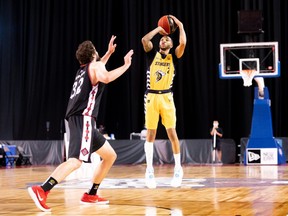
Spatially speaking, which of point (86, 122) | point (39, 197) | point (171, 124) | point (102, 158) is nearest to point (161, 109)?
point (171, 124)

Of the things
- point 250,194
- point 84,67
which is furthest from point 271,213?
point 84,67

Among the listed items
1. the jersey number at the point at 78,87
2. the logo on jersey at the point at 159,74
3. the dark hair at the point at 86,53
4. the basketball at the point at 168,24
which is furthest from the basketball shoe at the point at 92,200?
the basketball at the point at 168,24

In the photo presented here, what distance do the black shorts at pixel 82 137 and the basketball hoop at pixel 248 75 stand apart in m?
11.5

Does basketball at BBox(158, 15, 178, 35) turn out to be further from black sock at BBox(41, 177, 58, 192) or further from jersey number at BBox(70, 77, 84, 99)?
black sock at BBox(41, 177, 58, 192)

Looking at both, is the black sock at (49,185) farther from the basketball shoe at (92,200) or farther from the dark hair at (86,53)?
the dark hair at (86,53)

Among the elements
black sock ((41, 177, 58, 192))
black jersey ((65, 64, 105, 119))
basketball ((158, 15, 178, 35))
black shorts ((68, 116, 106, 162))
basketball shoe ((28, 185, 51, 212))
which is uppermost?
basketball ((158, 15, 178, 35))

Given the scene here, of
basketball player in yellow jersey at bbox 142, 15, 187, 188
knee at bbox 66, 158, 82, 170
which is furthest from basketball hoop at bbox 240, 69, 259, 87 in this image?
knee at bbox 66, 158, 82, 170

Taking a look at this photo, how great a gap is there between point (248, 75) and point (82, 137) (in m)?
11.7

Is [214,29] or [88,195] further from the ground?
[214,29]

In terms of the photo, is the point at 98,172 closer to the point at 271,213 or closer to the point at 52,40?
the point at 271,213

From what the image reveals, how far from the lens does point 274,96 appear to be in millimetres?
21266

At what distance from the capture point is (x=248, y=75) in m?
16.8

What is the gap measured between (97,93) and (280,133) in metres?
16.3

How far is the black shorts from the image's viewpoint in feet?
18.9
